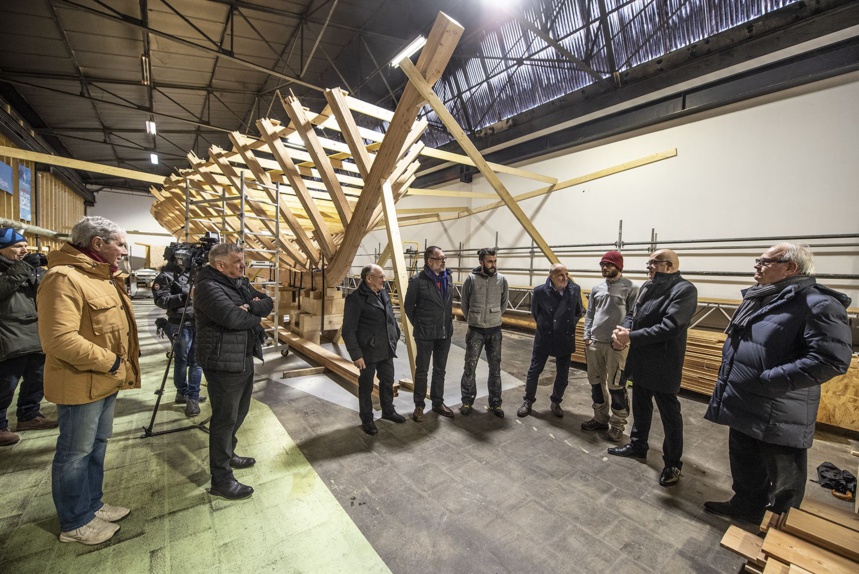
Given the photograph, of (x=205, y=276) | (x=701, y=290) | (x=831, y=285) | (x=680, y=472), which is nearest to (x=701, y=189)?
(x=701, y=290)

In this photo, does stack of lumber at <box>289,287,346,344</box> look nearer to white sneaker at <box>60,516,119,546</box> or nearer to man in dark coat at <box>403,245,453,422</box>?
man in dark coat at <box>403,245,453,422</box>

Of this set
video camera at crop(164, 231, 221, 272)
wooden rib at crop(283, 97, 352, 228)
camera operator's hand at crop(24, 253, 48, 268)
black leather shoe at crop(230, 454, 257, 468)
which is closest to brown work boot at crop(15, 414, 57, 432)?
camera operator's hand at crop(24, 253, 48, 268)

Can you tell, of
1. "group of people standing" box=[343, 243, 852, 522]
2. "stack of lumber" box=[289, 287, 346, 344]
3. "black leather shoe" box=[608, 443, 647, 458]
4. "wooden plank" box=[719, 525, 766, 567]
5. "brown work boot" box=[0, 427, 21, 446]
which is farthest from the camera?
"stack of lumber" box=[289, 287, 346, 344]

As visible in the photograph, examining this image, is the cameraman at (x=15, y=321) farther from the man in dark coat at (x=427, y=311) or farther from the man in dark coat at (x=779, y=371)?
the man in dark coat at (x=779, y=371)

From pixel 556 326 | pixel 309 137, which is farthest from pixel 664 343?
pixel 309 137

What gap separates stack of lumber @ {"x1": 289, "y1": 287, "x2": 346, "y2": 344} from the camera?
5649 mm

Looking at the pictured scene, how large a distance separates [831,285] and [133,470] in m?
8.04

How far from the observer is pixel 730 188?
17.5 ft

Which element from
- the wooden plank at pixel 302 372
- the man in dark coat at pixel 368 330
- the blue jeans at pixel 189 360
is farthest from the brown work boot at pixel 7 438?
the man in dark coat at pixel 368 330

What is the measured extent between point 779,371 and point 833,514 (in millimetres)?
722

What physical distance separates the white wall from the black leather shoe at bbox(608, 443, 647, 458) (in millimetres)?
4188

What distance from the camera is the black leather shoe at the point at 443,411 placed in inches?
137

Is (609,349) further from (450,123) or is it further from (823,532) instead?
(450,123)

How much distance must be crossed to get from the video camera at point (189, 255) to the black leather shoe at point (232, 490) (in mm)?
1886
